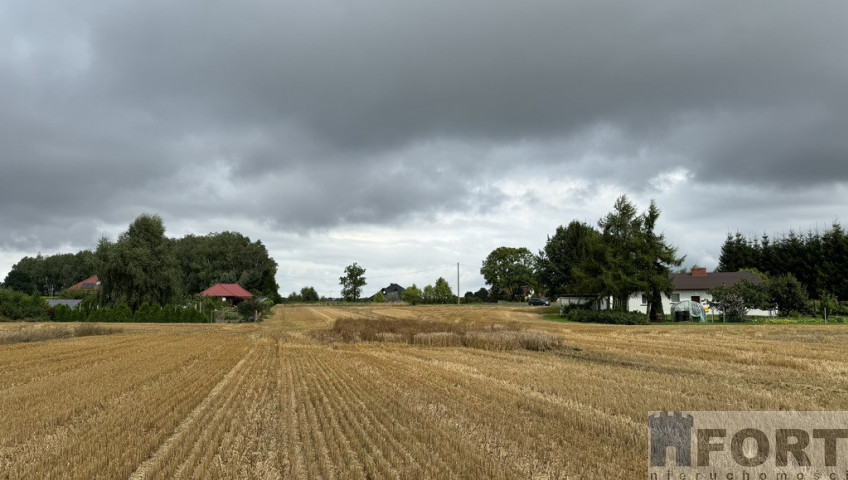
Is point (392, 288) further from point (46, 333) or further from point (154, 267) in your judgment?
point (46, 333)

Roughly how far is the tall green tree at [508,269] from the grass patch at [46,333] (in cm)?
7780

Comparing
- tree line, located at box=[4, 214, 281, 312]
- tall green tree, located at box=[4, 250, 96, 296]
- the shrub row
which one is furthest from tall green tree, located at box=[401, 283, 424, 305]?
tall green tree, located at box=[4, 250, 96, 296]

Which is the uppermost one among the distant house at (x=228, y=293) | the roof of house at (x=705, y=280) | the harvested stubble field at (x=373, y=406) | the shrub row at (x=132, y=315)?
the roof of house at (x=705, y=280)

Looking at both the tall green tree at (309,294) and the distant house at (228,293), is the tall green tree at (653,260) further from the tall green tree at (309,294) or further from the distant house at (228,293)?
the tall green tree at (309,294)

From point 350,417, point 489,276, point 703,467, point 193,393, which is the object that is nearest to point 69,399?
point 193,393

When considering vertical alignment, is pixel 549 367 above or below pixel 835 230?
below

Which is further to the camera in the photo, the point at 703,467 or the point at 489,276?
the point at 489,276

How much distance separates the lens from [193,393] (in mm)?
11914

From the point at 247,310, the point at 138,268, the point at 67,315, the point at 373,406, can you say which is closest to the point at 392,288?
the point at 138,268

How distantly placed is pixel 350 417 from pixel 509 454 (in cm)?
353

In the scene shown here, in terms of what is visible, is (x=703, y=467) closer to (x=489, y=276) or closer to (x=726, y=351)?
(x=726, y=351)

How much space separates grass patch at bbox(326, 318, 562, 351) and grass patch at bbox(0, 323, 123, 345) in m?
17.9

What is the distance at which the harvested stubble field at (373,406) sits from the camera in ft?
22.0

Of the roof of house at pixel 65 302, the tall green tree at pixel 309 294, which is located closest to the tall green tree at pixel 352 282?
the tall green tree at pixel 309 294
